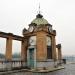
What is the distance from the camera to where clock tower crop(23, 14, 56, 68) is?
19.2 meters

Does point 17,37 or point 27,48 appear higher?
point 17,37

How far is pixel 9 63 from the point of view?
57.9 feet

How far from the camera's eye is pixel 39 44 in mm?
19406

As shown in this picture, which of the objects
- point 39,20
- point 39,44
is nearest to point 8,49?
point 39,44

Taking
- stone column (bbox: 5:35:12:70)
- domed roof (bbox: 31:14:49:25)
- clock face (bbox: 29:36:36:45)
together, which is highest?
Result: domed roof (bbox: 31:14:49:25)

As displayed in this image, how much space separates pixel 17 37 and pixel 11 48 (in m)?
1.94

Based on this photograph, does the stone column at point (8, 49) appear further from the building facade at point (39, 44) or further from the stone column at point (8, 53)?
the building facade at point (39, 44)

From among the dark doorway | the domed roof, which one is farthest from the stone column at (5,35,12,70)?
the dark doorway

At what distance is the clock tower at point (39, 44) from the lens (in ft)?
63.0

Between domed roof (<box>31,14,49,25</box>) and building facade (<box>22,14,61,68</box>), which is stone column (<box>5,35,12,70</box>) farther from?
A: domed roof (<box>31,14,49,25</box>)

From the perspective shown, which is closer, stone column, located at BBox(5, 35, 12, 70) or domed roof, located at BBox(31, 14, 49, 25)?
stone column, located at BBox(5, 35, 12, 70)

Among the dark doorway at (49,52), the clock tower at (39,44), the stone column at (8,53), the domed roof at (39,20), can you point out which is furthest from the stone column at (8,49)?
the dark doorway at (49,52)

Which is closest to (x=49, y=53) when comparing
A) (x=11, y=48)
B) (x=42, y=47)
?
(x=42, y=47)

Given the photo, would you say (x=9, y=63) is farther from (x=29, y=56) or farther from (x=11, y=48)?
(x=29, y=56)
